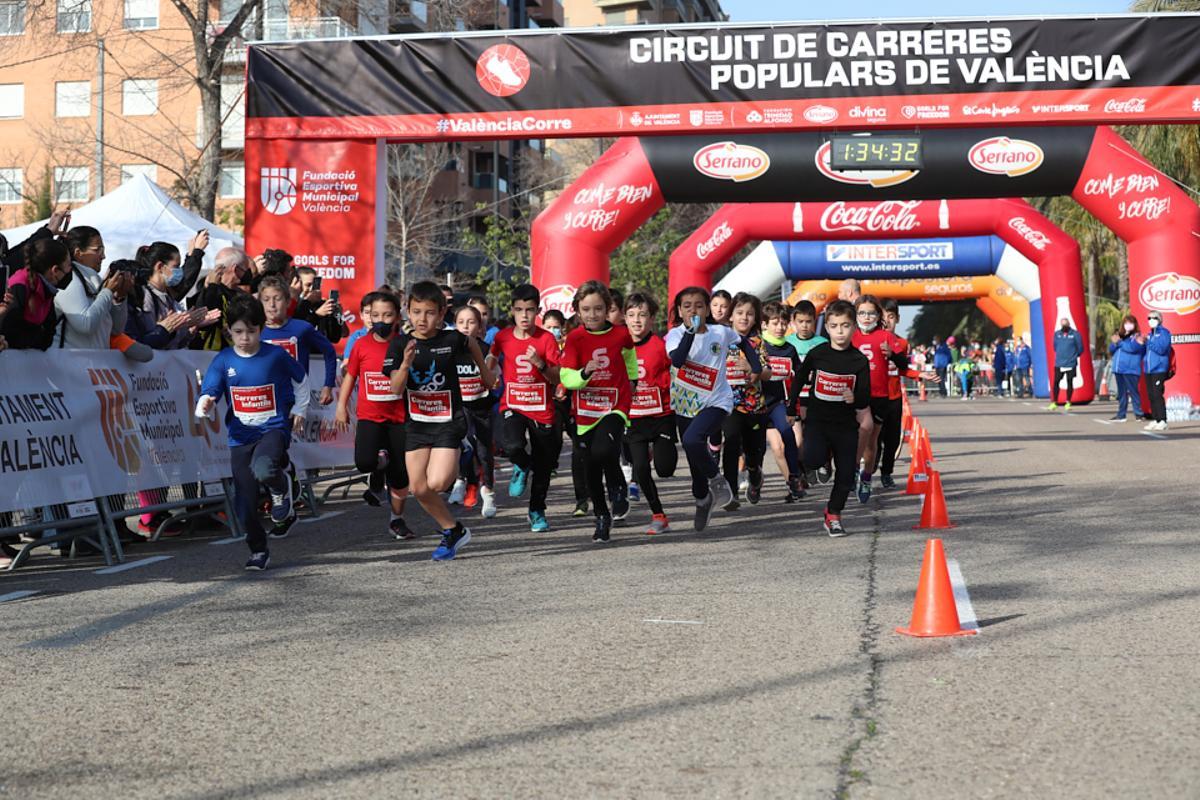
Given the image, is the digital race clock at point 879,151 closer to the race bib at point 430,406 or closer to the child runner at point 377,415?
the child runner at point 377,415

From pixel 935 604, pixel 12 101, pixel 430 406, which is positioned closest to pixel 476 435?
pixel 430 406

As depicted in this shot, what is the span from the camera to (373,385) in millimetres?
10750

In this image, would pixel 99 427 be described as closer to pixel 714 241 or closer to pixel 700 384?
pixel 700 384

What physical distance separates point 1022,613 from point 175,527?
673 cm

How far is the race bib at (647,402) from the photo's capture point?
11406 mm

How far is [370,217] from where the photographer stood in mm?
18984

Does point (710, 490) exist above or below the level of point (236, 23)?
below

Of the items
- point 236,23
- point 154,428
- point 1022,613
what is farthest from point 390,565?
point 236,23

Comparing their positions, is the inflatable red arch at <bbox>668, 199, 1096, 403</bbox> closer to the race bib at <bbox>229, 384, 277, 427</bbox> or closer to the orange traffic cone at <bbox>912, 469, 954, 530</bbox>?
the orange traffic cone at <bbox>912, 469, 954, 530</bbox>

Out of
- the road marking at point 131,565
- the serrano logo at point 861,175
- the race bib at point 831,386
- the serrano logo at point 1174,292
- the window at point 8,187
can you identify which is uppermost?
the window at point 8,187

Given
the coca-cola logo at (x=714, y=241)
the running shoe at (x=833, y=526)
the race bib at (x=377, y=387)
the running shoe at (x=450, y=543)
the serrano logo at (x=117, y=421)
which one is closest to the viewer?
the running shoe at (x=450, y=543)

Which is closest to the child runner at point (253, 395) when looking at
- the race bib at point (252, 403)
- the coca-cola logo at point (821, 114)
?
the race bib at point (252, 403)

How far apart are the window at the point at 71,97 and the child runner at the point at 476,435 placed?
45.1 metres

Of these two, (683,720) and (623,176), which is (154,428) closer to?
(683,720)
